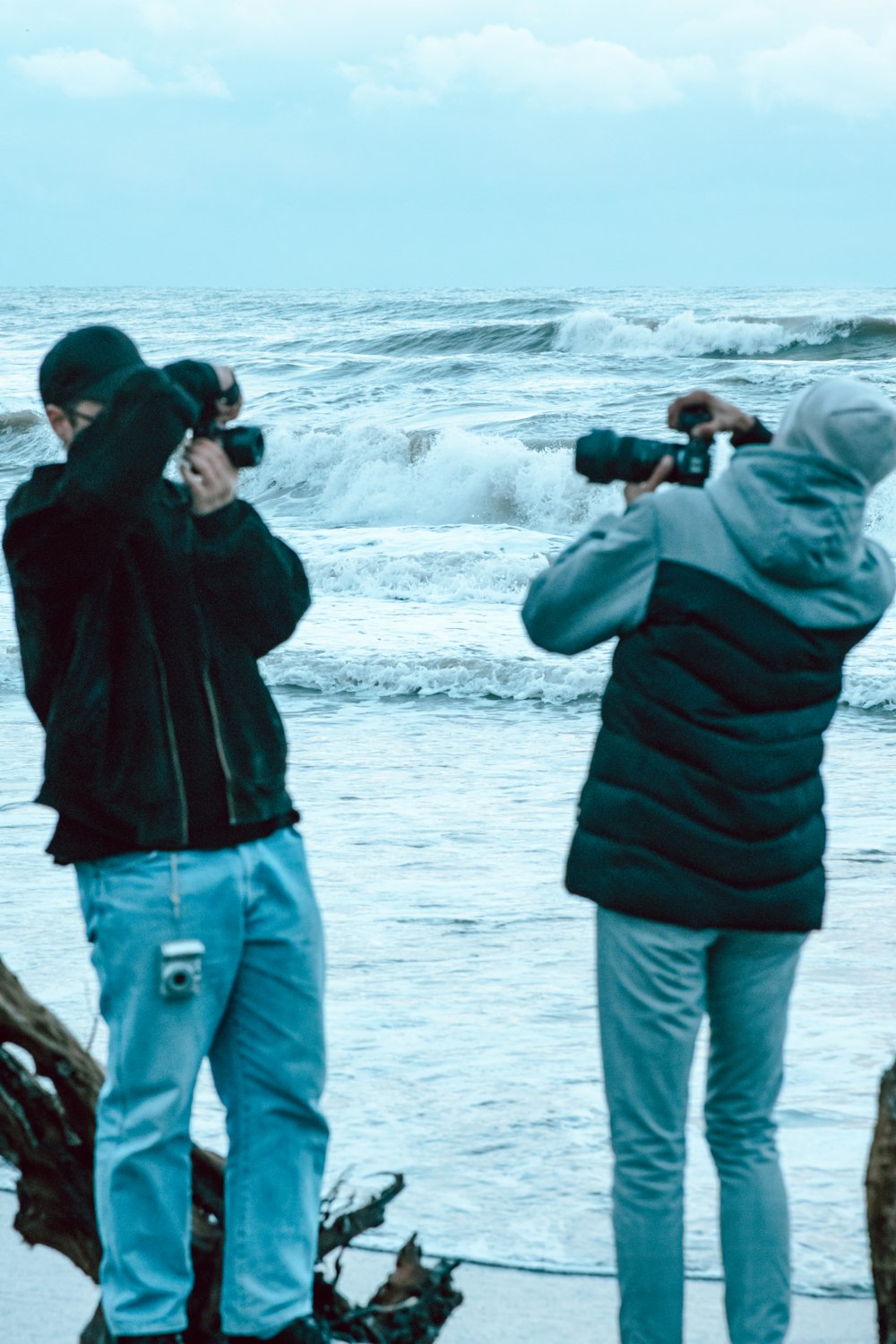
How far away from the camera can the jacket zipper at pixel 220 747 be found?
2.07 m

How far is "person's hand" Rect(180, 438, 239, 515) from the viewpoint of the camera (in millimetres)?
2119

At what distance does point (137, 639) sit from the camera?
2.04m

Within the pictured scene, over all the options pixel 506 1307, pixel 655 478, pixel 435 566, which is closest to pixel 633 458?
pixel 655 478

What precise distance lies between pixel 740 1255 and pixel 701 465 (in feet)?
3.82

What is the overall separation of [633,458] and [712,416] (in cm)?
16

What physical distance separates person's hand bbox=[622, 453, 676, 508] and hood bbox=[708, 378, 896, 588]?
134 millimetres

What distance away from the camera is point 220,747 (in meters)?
2.08

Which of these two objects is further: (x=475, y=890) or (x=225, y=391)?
(x=475, y=890)

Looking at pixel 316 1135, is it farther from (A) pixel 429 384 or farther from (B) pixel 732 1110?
(A) pixel 429 384

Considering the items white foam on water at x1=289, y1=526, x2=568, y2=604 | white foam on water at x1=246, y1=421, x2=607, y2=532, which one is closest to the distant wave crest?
white foam on water at x1=246, y1=421, x2=607, y2=532

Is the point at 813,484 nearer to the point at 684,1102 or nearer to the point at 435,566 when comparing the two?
the point at 684,1102

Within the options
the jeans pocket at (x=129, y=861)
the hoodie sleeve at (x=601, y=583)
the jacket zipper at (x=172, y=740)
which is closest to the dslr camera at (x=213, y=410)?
the jacket zipper at (x=172, y=740)

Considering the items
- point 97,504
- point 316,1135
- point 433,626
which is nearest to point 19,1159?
point 316,1135

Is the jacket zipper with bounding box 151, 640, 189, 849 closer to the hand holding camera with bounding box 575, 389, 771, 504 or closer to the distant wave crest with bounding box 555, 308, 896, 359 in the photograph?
the hand holding camera with bounding box 575, 389, 771, 504
